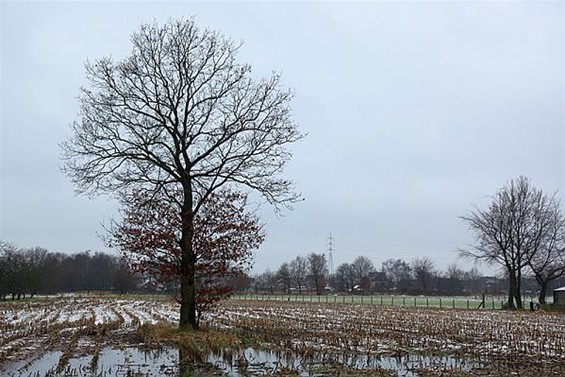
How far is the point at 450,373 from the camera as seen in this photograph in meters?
13.8

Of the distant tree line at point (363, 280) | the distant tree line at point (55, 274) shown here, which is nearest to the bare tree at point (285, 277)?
the distant tree line at point (363, 280)

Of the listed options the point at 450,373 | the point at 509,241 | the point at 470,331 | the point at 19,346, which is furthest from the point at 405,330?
the point at 509,241

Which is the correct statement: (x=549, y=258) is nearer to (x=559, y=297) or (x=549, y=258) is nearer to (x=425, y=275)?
(x=559, y=297)

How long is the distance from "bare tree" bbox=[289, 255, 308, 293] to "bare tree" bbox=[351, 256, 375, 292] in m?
15.0

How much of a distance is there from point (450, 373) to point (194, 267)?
1350 centimetres

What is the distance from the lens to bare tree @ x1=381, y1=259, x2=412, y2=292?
171438mm

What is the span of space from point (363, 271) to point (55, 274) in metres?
90.0

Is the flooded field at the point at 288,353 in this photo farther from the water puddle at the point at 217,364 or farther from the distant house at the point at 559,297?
the distant house at the point at 559,297

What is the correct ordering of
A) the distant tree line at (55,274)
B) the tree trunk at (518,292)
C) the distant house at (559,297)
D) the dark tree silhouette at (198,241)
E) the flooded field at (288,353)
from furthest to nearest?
the distant tree line at (55,274)
the tree trunk at (518,292)
the distant house at (559,297)
the dark tree silhouette at (198,241)
the flooded field at (288,353)

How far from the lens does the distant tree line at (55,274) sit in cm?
8739

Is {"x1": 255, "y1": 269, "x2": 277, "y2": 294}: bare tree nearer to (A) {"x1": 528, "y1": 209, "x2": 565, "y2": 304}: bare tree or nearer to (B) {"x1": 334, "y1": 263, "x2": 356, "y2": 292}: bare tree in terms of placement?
(B) {"x1": 334, "y1": 263, "x2": 356, "y2": 292}: bare tree

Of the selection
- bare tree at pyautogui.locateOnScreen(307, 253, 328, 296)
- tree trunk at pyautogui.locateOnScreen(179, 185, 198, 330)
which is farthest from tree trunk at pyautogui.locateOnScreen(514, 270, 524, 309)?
bare tree at pyautogui.locateOnScreen(307, 253, 328, 296)

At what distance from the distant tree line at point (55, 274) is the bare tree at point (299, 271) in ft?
155

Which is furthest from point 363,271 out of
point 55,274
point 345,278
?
point 55,274
